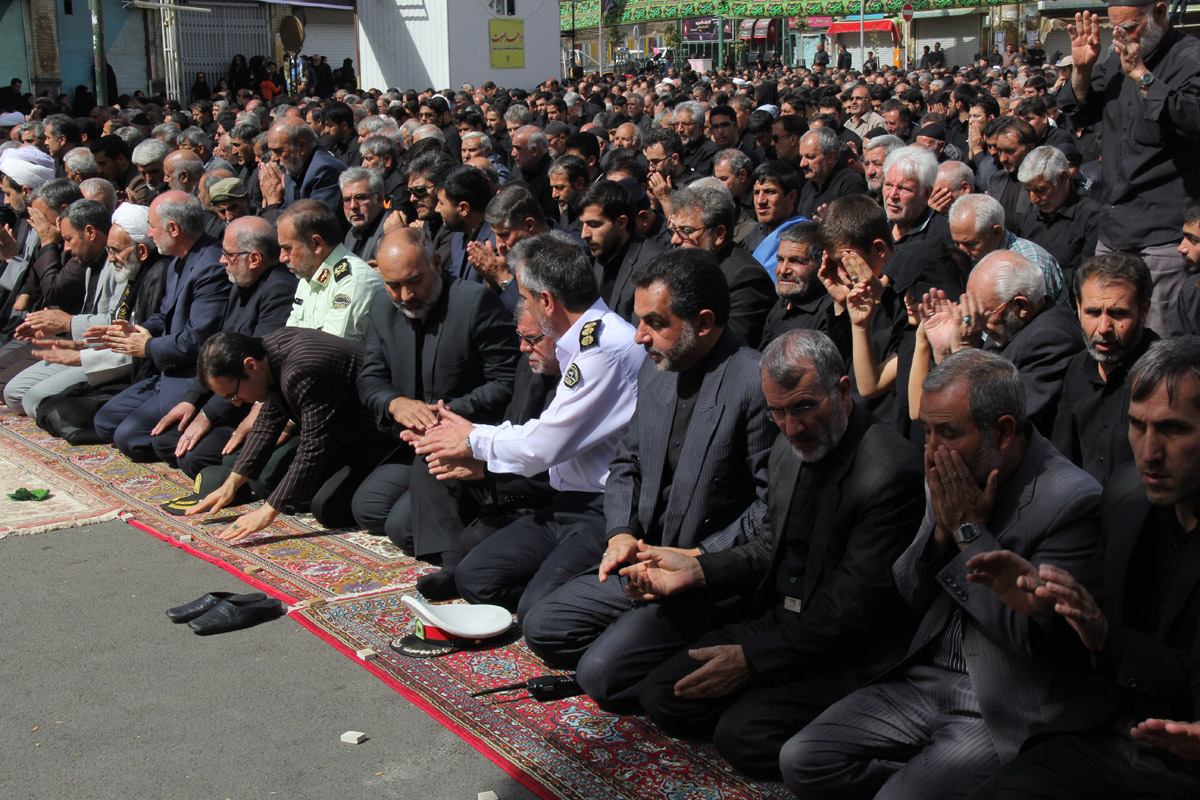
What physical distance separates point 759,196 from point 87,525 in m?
3.98

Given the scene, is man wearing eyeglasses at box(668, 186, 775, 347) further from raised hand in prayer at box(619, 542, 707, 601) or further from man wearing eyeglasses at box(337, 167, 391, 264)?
man wearing eyeglasses at box(337, 167, 391, 264)

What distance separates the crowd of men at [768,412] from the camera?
295 centimetres

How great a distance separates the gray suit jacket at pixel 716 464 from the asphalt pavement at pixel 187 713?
1003mm

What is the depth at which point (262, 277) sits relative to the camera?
6891 millimetres

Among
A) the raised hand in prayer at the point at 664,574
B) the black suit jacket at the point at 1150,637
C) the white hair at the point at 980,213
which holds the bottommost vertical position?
the raised hand in prayer at the point at 664,574

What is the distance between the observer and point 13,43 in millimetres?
28578

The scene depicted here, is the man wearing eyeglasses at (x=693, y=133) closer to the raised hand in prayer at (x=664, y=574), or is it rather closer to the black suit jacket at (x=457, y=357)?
the black suit jacket at (x=457, y=357)

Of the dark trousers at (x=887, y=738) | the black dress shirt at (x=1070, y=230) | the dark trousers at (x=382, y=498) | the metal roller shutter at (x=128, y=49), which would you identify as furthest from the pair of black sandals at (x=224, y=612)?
the metal roller shutter at (x=128, y=49)

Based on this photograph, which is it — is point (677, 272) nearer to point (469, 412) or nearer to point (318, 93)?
point (469, 412)

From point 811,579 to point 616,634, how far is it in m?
0.75

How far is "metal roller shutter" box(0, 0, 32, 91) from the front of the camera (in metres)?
28.5

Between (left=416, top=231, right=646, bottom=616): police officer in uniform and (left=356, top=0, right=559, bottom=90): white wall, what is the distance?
26.7 m

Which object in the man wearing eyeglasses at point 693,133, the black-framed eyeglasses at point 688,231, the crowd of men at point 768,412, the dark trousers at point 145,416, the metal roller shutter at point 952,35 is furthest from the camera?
the metal roller shutter at point 952,35

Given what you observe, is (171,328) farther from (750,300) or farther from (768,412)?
(768,412)
